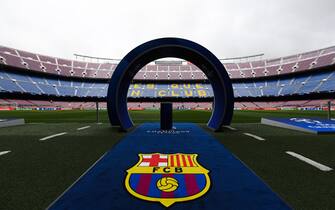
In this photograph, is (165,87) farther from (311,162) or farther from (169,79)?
(311,162)

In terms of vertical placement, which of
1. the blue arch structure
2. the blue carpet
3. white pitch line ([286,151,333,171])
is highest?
the blue arch structure

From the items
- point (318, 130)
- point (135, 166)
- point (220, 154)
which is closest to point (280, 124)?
point (318, 130)

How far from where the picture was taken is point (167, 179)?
369cm

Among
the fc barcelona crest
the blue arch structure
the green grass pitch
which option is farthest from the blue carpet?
the blue arch structure

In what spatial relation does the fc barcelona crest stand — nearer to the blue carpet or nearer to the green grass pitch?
the blue carpet

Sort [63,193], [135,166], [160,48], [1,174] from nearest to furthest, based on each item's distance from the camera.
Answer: [63,193]
[1,174]
[135,166]
[160,48]

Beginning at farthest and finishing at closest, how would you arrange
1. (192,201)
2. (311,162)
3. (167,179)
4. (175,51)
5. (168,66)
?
(168,66) → (175,51) → (311,162) → (167,179) → (192,201)

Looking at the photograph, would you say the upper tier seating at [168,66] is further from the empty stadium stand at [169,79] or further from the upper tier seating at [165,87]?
the upper tier seating at [165,87]

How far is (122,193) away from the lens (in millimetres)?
3178

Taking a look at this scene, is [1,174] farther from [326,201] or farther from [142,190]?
[326,201]

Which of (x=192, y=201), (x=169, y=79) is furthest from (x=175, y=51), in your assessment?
(x=169, y=79)

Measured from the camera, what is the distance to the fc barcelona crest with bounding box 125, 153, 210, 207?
3094 mm

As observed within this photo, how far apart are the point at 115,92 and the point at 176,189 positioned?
710cm

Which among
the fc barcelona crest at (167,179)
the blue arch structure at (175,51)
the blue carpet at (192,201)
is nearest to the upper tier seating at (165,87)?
the blue arch structure at (175,51)
